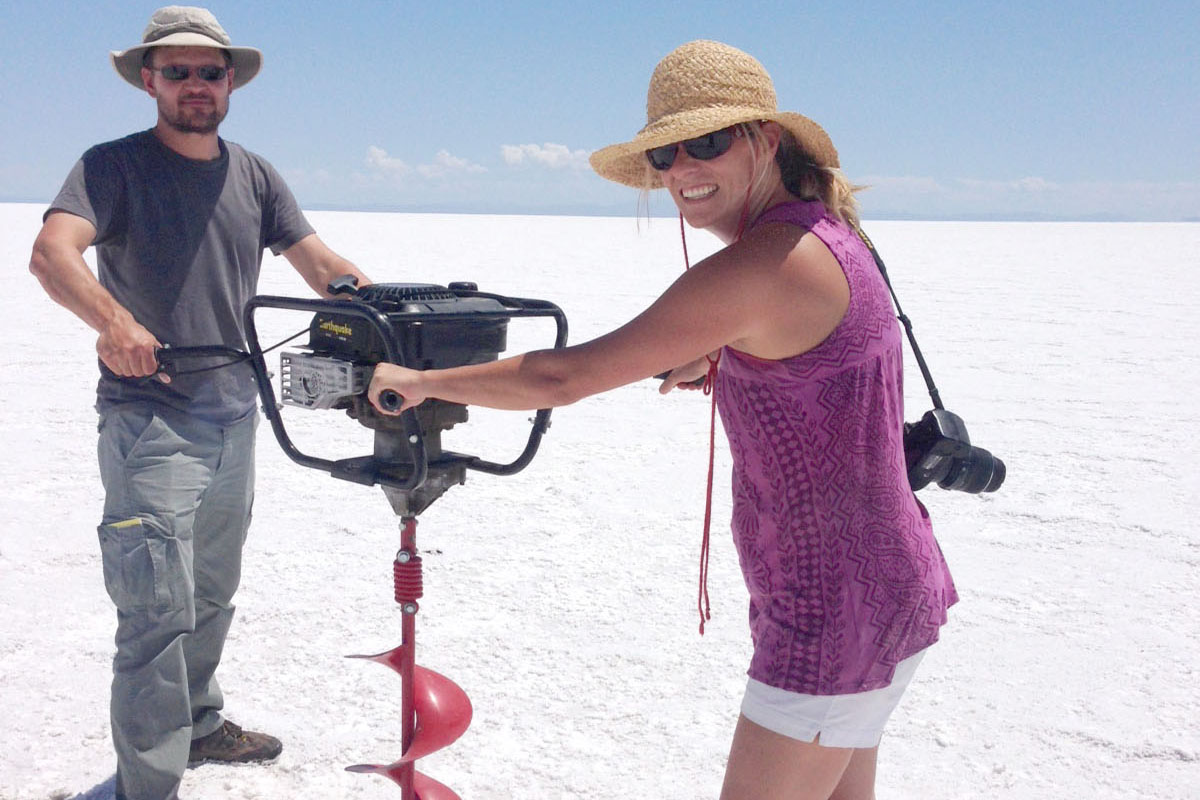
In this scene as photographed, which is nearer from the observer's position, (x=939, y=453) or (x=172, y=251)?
(x=939, y=453)

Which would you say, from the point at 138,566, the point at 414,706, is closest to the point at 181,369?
the point at 138,566

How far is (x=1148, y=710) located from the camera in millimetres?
3375

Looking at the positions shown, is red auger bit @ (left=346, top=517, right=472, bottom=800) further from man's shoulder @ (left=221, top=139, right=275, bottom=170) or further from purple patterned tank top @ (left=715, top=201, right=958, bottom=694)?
man's shoulder @ (left=221, top=139, right=275, bottom=170)

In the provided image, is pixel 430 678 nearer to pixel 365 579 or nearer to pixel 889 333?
pixel 889 333

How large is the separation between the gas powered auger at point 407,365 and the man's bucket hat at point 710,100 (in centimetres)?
50

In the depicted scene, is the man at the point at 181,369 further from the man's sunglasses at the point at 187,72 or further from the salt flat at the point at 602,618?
the salt flat at the point at 602,618

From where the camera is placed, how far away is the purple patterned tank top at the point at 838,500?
1.67m

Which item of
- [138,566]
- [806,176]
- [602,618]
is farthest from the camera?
[602,618]

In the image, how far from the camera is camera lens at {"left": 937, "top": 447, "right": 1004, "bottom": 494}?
6.77 ft

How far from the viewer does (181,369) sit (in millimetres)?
2635

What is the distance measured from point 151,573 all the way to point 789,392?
163 centimetres

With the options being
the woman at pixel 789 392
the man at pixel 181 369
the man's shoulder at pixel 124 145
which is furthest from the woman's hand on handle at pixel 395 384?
the man's shoulder at pixel 124 145

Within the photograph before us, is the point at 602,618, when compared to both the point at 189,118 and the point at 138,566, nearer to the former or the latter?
the point at 138,566

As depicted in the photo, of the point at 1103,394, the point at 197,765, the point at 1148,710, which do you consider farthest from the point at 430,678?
the point at 1103,394
